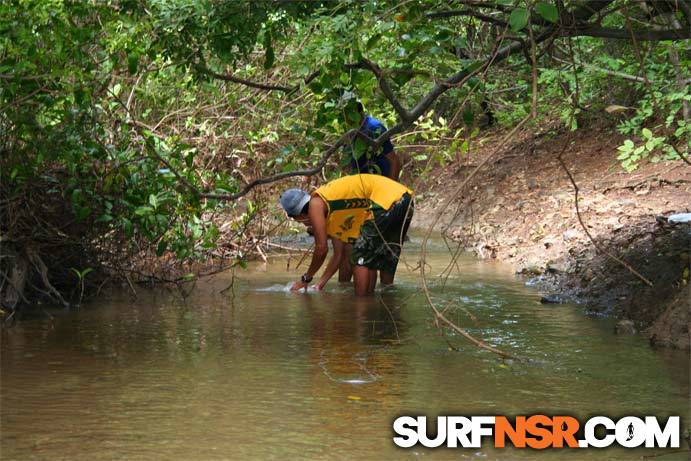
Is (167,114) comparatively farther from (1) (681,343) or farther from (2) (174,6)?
(1) (681,343)

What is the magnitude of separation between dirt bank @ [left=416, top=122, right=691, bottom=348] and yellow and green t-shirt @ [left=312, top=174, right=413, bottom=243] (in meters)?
0.41

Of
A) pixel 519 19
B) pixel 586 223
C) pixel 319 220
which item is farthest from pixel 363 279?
pixel 519 19

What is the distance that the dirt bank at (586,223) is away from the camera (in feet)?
25.5

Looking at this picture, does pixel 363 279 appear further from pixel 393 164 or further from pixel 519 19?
pixel 519 19

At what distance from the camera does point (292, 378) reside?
19.6 feet

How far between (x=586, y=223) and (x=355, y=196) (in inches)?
134

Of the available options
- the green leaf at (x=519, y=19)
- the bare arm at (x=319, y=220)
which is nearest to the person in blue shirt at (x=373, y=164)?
the bare arm at (x=319, y=220)

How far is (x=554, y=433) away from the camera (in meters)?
4.80

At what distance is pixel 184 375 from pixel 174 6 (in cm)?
229

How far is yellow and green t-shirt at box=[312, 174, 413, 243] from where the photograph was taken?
9.05 metres

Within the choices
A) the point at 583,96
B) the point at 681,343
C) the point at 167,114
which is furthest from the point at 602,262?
the point at 167,114

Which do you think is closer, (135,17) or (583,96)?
(135,17)

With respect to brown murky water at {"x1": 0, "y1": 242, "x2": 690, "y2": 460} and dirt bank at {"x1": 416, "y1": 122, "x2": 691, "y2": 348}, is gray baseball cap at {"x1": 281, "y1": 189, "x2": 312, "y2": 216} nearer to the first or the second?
brown murky water at {"x1": 0, "y1": 242, "x2": 690, "y2": 460}

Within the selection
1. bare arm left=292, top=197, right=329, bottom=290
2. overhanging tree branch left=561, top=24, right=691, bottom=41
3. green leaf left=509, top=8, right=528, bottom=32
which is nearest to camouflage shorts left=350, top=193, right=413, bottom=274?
bare arm left=292, top=197, right=329, bottom=290
